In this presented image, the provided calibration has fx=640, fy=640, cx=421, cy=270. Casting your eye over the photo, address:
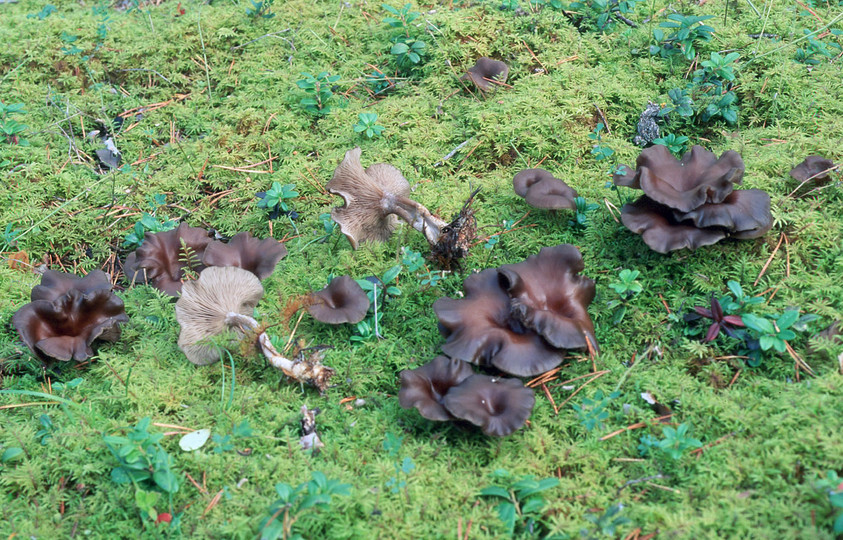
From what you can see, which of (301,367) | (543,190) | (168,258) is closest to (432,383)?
(301,367)

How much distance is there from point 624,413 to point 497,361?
670 mm

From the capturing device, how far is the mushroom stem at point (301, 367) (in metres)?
3.39

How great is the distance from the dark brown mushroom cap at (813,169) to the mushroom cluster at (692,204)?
498 mm

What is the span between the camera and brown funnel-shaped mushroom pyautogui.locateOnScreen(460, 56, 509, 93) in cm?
500

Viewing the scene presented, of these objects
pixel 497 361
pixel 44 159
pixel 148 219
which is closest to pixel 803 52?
pixel 497 361

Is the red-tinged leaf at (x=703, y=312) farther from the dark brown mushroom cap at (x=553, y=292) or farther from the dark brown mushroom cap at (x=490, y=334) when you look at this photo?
the dark brown mushroom cap at (x=490, y=334)

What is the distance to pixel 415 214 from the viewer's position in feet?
13.3

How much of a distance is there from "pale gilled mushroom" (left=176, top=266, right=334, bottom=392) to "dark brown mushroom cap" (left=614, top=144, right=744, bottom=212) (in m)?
1.98

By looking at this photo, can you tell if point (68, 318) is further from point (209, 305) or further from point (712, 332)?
point (712, 332)

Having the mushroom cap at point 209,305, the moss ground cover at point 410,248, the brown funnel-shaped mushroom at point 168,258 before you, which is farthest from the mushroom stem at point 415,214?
the brown funnel-shaped mushroom at point 168,258

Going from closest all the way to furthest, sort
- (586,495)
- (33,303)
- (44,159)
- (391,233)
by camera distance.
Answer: (586,495), (33,303), (391,233), (44,159)

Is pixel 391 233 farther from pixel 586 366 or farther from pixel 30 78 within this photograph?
pixel 30 78

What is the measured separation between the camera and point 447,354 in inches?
128

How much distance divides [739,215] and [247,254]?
2818mm
